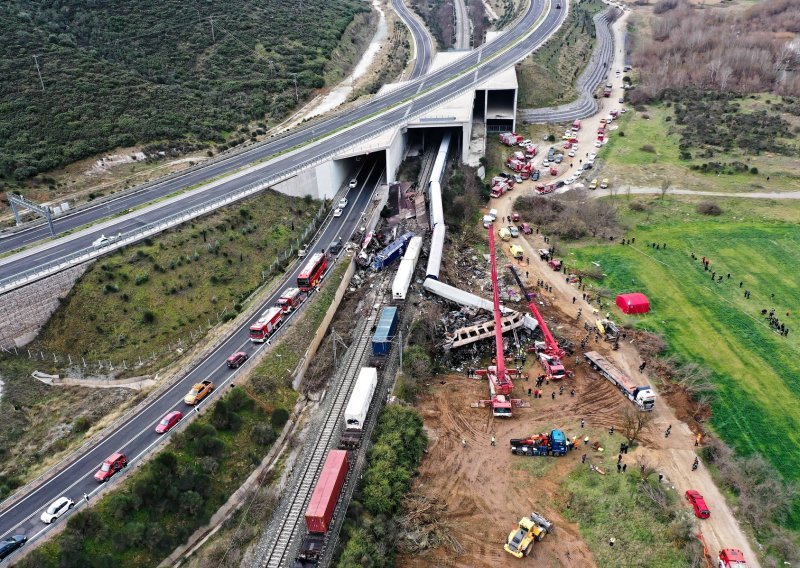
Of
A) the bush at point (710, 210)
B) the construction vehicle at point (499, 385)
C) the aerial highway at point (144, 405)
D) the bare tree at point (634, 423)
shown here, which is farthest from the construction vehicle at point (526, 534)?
the bush at point (710, 210)

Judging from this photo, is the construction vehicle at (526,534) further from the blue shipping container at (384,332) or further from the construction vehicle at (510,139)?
the construction vehicle at (510,139)

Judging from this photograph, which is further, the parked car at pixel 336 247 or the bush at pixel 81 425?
the parked car at pixel 336 247

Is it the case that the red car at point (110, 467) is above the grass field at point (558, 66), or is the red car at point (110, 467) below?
below

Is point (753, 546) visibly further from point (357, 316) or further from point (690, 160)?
point (690, 160)

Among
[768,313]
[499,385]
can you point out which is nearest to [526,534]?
[499,385]

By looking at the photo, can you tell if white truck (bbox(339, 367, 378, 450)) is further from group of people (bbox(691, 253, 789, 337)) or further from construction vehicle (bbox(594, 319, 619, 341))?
group of people (bbox(691, 253, 789, 337))

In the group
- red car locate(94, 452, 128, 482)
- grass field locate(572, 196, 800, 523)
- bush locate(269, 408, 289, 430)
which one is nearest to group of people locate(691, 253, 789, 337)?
grass field locate(572, 196, 800, 523)
